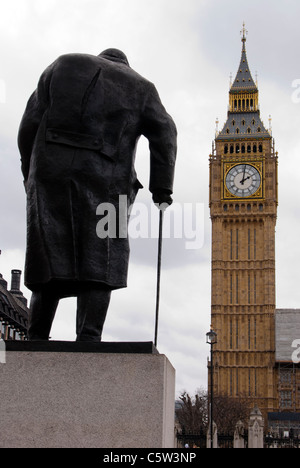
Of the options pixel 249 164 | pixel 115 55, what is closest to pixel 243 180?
pixel 249 164

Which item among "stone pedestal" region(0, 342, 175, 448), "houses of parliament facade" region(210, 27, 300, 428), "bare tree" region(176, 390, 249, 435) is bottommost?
"stone pedestal" region(0, 342, 175, 448)

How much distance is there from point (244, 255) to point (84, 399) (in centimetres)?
7485

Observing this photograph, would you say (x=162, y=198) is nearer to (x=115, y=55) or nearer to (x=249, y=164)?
(x=115, y=55)

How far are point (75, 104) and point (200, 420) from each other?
5217 centimetres

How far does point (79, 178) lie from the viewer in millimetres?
5480

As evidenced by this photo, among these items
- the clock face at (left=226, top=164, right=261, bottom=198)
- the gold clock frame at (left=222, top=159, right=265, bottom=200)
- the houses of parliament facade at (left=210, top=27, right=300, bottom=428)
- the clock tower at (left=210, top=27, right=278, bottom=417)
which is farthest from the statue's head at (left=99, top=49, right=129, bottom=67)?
the clock face at (left=226, top=164, right=261, bottom=198)

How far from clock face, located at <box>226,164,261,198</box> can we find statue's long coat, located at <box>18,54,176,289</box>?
74418 mm

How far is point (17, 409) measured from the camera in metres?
5.04

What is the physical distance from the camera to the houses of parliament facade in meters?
74.9

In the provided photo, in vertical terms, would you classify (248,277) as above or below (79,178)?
above

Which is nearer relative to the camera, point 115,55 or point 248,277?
point 115,55

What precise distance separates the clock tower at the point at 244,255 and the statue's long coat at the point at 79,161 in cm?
7070

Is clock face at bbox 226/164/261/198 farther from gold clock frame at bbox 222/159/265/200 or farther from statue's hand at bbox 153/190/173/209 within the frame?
statue's hand at bbox 153/190/173/209

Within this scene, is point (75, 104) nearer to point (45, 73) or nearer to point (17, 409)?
point (45, 73)
